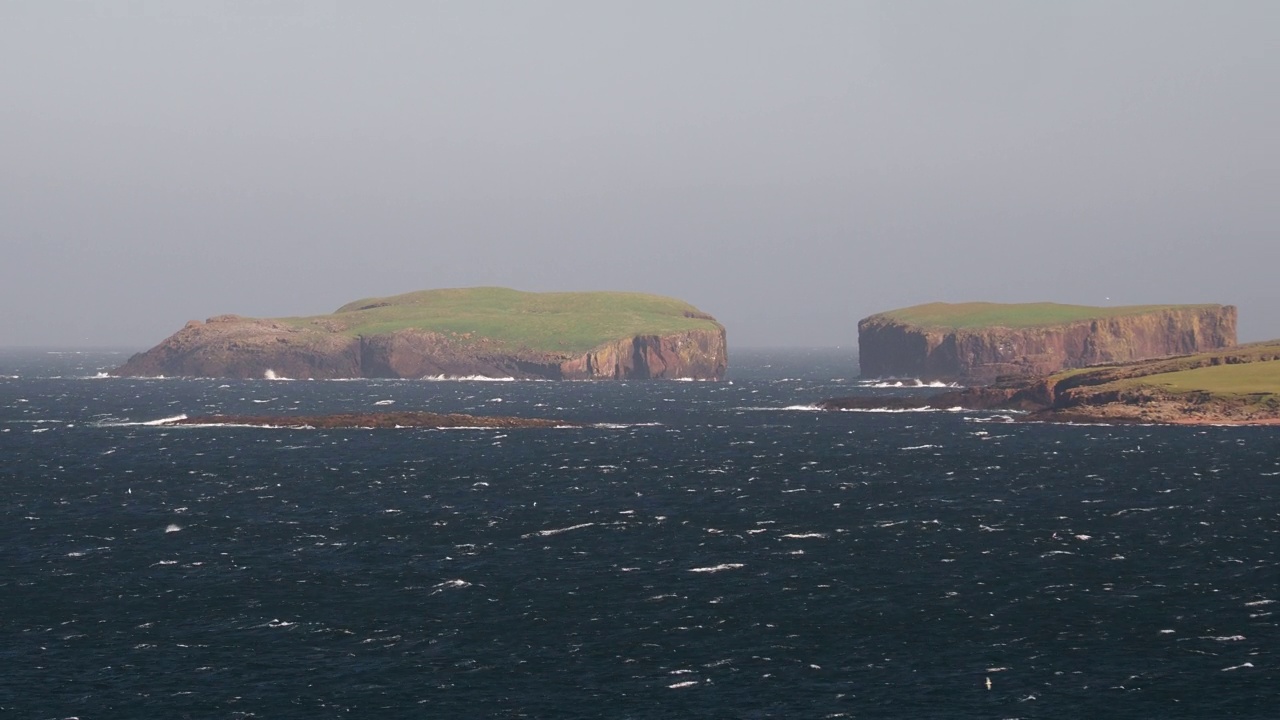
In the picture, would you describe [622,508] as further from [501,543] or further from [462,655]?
[462,655]

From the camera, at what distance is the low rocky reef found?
146m

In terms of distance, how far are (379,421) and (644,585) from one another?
293ft

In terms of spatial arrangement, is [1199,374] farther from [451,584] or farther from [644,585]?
[451,584]

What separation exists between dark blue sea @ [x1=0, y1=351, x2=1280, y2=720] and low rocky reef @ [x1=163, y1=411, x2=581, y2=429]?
99.8ft

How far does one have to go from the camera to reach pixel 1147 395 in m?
149

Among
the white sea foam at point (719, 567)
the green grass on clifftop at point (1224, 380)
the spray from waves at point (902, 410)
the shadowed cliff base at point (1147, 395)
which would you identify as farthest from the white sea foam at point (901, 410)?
the white sea foam at point (719, 567)

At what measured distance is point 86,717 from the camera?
141 ft

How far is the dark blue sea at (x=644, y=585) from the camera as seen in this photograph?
4578 cm

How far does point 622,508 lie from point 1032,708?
142 feet

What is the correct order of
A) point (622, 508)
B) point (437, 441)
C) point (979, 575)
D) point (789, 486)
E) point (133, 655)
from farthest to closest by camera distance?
1. point (437, 441)
2. point (789, 486)
3. point (622, 508)
4. point (979, 575)
5. point (133, 655)

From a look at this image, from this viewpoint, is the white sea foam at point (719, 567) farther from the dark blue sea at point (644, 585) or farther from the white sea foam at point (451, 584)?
the white sea foam at point (451, 584)

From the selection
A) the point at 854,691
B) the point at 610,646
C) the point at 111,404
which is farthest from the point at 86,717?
the point at 111,404

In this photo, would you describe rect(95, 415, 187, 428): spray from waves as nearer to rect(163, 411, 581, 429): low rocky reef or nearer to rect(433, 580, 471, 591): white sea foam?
rect(163, 411, 581, 429): low rocky reef

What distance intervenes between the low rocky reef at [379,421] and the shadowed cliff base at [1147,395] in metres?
41.1
